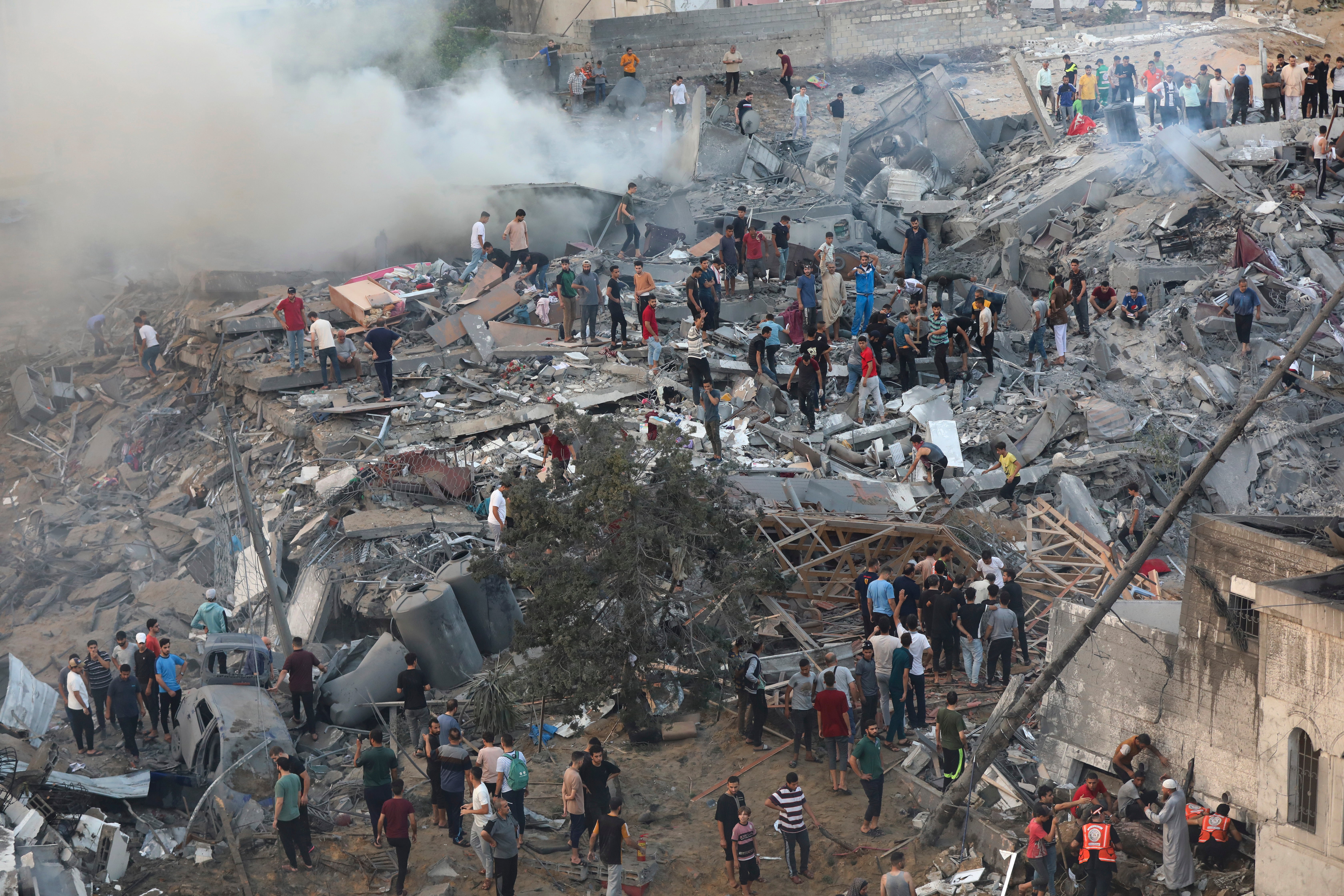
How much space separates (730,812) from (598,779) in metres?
0.97

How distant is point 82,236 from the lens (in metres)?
23.2

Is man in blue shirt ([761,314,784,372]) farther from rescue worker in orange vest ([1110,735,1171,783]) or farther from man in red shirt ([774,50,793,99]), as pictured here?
man in red shirt ([774,50,793,99])

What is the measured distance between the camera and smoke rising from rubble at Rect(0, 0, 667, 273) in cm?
2128

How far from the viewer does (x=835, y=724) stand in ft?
30.8

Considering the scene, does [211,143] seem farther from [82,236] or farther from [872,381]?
[872,381]

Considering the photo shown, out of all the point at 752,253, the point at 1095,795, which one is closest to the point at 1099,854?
the point at 1095,795

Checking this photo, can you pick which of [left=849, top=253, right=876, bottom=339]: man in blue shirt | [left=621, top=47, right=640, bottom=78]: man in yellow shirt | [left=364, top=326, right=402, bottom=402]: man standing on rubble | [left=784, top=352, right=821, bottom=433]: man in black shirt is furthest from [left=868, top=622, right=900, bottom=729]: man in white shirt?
[left=621, top=47, right=640, bottom=78]: man in yellow shirt

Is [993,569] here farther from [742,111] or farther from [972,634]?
[742,111]

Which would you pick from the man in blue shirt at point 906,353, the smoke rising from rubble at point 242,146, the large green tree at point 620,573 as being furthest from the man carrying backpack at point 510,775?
the smoke rising from rubble at point 242,146

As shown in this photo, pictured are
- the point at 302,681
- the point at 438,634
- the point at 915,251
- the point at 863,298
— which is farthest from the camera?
the point at 915,251

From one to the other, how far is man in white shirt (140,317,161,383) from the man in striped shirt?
1292 cm

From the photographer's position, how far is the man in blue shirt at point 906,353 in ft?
52.5

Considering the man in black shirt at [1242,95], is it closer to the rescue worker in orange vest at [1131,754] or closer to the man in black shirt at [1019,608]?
the man in black shirt at [1019,608]

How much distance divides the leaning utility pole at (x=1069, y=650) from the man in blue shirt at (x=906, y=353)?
23.9 ft
